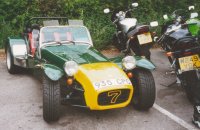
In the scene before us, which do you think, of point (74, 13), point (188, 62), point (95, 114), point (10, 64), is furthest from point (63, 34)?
point (74, 13)

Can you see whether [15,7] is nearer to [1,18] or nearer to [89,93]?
[1,18]

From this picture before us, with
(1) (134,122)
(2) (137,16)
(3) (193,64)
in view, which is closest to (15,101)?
(1) (134,122)

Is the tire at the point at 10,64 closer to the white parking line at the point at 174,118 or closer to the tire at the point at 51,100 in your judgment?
the tire at the point at 51,100

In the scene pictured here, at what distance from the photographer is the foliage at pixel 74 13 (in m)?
11.8

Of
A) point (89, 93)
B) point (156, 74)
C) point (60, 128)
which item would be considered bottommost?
point (156, 74)

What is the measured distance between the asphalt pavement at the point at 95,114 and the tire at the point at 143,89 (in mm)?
192

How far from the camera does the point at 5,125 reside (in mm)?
6477

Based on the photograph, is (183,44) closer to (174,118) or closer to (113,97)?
(174,118)

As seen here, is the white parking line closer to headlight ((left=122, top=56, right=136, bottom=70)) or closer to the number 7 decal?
headlight ((left=122, top=56, right=136, bottom=70))

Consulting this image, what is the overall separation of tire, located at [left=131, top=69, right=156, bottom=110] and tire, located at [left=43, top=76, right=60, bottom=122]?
1478 mm

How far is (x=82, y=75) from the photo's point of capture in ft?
21.7

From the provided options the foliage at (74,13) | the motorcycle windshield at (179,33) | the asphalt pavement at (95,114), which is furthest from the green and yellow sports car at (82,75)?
the foliage at (74,13)

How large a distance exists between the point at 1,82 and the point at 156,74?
3.64 metres

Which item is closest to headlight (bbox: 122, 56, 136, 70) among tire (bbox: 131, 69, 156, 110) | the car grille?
tire (bbox: 131, 69, 156, 110)
